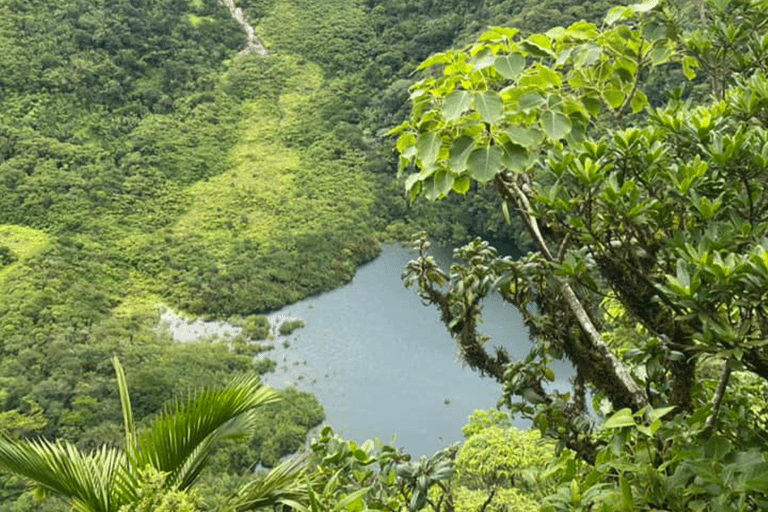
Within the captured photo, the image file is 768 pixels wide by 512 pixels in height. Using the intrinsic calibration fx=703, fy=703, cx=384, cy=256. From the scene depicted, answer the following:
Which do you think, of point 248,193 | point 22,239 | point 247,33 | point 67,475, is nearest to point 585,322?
point 67,475

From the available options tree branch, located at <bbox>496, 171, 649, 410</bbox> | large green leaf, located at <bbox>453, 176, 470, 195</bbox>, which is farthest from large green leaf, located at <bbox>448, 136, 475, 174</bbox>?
tree branch, located at <bbox>496, 171, 649, 410</bbox>

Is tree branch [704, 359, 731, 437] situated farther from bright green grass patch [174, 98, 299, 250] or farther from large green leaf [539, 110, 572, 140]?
bright green grass patch [174, 98, 299, 250]

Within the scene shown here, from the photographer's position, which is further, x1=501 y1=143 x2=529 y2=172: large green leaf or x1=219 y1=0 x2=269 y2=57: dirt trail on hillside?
x1=219 y1=0 x2=269 y2=57: dirt trail on hillside

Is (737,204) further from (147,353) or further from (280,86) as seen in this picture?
(280,86)

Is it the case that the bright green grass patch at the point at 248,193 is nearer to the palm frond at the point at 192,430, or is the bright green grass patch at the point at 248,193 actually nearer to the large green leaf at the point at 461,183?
the palm frond at the point at 192,430

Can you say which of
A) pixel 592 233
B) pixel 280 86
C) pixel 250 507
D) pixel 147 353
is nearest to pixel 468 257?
pixel 592 233

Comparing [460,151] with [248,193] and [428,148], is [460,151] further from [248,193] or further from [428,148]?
[248,193]
